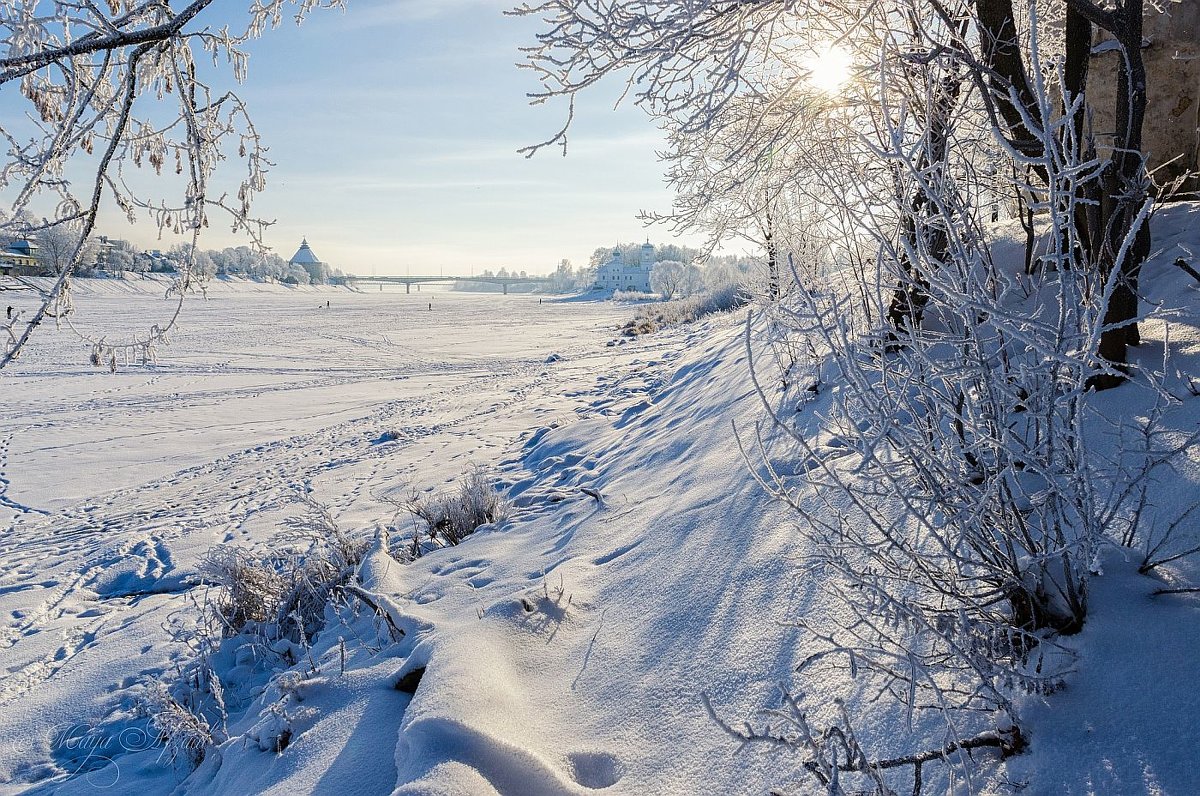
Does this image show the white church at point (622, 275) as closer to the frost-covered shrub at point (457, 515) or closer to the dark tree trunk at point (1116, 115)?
the frost-covered shrub at point (457, 515)

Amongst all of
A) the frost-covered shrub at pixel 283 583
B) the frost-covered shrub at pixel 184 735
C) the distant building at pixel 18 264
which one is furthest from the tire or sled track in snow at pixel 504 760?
the distant building at pixel 18 264

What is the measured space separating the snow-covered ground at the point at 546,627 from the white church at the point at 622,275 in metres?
102

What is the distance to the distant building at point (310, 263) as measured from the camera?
397 ft

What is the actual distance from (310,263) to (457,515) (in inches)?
5291

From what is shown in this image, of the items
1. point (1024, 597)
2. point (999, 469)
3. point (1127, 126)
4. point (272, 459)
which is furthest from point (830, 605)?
point (272, 459)

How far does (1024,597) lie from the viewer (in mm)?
1723

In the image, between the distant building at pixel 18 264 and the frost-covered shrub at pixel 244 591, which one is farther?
the frost-covered shrub at pixel 244 591

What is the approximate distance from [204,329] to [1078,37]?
34.3 m

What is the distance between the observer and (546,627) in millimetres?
2859

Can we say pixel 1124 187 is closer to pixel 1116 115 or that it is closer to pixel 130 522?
pixel 1116 115

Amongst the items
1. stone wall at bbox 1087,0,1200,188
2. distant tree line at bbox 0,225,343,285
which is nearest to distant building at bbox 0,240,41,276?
distant tree line at bbox 0,225,343,285

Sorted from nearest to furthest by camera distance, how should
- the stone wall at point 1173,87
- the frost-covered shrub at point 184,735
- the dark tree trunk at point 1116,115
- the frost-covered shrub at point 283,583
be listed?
1. the dark tree trunk at point 1116,115
2. the frost-covered shrub at point 184,735
3. the frost-covered shrub at point 283,583
4. the stone wall at point 1173,87

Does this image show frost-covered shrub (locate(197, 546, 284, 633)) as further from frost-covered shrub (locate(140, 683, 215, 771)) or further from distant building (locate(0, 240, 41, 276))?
distant building (locate(0, 240, 41, 276))

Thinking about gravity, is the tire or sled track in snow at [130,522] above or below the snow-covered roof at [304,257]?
below
